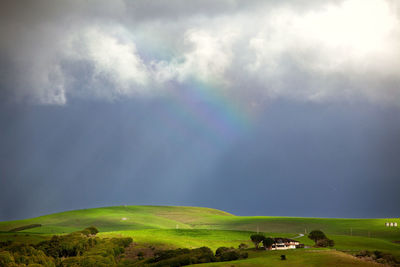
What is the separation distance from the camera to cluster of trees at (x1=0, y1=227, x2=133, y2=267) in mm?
121250

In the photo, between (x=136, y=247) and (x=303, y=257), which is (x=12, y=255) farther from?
(x=303, y=257)

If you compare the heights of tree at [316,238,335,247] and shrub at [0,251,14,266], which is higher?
tree at [316,238,335,247]

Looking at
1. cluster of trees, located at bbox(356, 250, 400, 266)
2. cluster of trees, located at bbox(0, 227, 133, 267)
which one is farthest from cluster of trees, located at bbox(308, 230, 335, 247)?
cluster of trees, located at bbox(0, 227, 133, 267)

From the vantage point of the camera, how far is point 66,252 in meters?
142

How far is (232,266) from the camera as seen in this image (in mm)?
90062

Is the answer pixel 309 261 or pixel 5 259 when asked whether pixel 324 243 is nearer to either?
pixel 309 261

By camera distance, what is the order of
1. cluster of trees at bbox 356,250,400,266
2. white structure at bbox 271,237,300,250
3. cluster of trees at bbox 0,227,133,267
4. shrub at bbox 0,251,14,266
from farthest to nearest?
white structure at bbox 271,237,300,250 < cluster of trees at bbox 0,227,133,267 < shrub at bbox 0,251,14,266 < cluster of trees at bbox 356,250,400,266

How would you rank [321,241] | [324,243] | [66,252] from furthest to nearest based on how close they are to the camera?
[66,252]
[321,241]
[324,243]

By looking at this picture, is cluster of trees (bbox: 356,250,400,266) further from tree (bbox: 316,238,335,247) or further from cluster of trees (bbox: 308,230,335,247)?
cluster of trees (bbox: 308,230,335,247)

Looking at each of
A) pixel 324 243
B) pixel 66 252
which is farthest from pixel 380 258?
pixel 66 252

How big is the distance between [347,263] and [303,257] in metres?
11.1

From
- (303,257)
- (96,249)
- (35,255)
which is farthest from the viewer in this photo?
(96,249)

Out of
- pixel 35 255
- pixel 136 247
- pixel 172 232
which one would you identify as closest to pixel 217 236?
pixel 172 232

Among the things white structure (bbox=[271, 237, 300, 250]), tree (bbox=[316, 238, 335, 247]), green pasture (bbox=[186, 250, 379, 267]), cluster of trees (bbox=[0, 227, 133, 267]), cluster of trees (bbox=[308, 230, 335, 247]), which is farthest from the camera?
cluster of trees (bbox=[308, 230, 335, 247])
